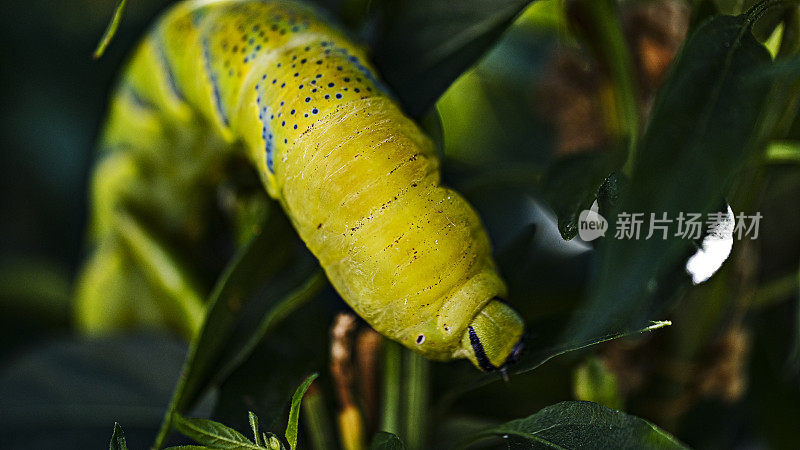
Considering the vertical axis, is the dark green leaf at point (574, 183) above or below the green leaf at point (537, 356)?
above

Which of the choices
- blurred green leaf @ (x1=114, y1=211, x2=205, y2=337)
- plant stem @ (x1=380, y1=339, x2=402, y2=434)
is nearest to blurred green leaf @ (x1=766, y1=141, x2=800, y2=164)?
plant stem @ (x1=380, y1=339, x2=402, y2=434)

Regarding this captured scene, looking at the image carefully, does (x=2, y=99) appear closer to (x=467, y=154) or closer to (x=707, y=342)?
(x=467, y=154)

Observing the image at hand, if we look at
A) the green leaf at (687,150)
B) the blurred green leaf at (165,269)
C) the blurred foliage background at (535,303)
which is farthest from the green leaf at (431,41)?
the blurred green leaf at (165,269)

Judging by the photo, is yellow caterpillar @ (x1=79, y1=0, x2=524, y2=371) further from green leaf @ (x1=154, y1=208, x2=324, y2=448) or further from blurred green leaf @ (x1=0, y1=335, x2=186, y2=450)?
blurred green leaf @ (x1=0, y1=335, x2=186, y2=450)

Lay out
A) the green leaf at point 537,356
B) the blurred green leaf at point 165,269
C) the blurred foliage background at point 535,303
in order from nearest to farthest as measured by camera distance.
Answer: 1. the green leaf at point 537,356
2. the blurred foliage background at point 535,303
3. the blurred green leaf at point 165,269

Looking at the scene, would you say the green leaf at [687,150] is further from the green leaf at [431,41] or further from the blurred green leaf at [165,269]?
the blurred green leaf at [165,269]

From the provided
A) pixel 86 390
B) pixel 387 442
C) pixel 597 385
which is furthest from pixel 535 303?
pixel 86 390

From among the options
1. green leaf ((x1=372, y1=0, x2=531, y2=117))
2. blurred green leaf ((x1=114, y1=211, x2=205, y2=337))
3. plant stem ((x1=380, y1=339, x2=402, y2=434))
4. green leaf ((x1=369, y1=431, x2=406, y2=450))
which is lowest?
blurred green leaf ((x1=114, y1=211, x2=205, y2=337))

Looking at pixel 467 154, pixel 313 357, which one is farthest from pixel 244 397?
pixel 467 154
